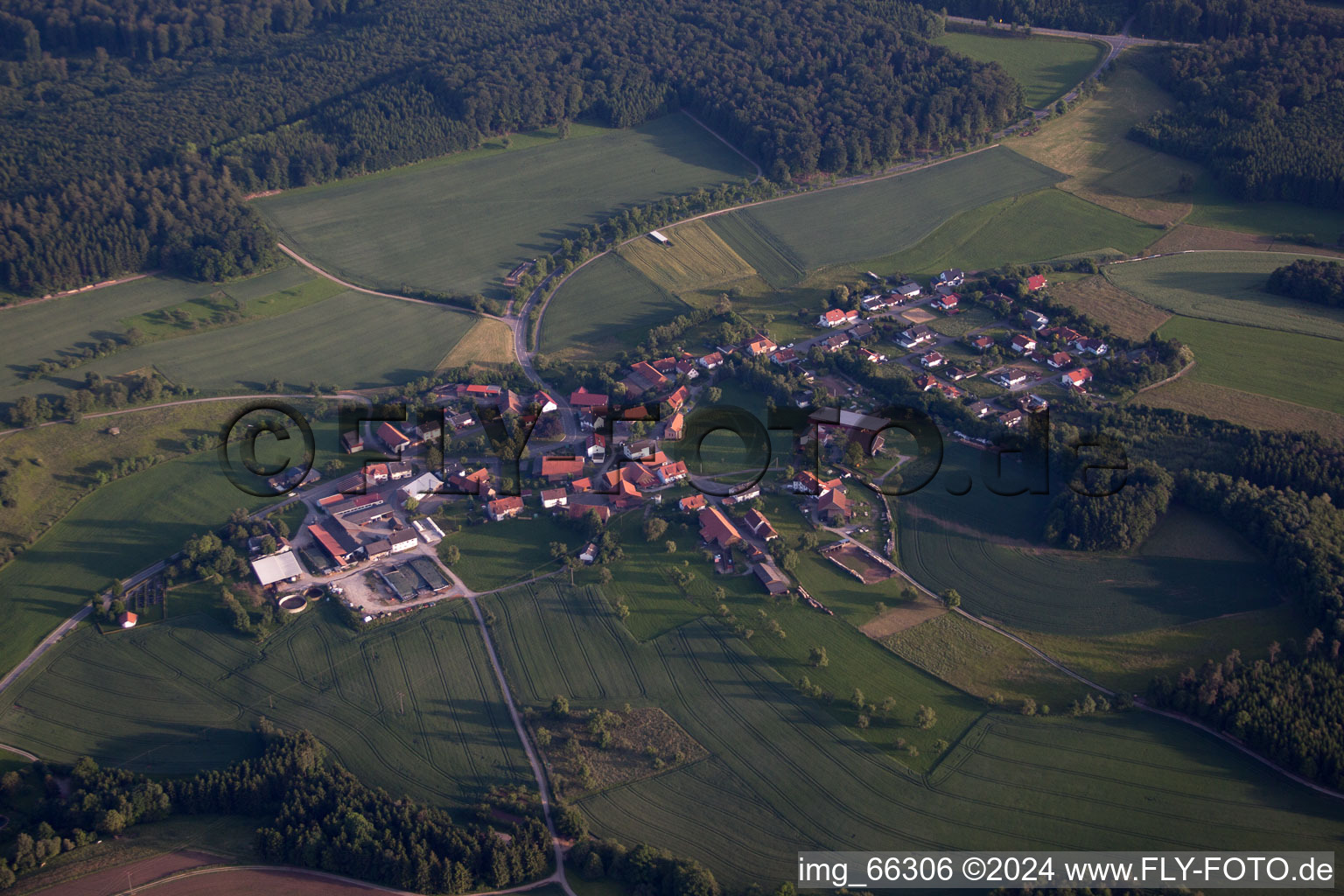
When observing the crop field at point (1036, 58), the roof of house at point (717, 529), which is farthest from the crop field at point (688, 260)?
the crop field at point (1036, 58)

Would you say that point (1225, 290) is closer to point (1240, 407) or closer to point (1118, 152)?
point (1240, 407)

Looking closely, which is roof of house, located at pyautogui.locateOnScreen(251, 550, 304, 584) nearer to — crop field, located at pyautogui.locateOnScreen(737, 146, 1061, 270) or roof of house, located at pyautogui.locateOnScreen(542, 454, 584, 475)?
roof of house, located at pyautogui.locateOnScreen(542, 454, 584, 475)

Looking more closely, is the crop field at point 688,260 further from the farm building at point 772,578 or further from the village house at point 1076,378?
the farm building at point 772,578

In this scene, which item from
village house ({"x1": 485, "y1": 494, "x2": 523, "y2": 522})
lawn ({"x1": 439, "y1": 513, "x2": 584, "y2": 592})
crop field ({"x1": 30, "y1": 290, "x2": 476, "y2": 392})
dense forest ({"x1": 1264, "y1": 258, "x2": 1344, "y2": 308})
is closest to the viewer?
lawn ({"x1": 439, "y1": 513, "x2": 584, "y2": 592})

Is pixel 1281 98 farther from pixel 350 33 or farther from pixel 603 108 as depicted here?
pixel 350 33

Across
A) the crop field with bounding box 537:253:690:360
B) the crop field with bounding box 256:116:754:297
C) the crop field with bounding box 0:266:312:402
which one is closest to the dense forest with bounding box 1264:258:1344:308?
the crop field with bounding box 537:253:690:360

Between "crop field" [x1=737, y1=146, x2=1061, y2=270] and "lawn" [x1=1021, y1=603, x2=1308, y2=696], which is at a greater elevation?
"crop field" [x1=737, y1=146, x2=1061, y2=270]

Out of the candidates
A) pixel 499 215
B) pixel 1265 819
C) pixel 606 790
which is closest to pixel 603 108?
pixel 499 215
